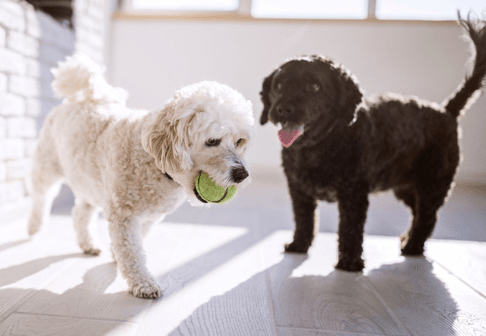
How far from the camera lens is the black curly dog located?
162 cm

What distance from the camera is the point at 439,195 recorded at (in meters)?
1.93

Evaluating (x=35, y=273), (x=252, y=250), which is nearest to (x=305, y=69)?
(x=252, y=250)

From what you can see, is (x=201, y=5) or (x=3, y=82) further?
(x=201, y=5)

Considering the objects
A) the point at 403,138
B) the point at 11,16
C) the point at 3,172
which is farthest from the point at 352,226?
the point at 11,16

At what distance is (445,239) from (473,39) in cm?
122

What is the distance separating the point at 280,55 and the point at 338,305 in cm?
322

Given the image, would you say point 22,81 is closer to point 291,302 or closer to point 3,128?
point 3,128

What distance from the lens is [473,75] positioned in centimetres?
195

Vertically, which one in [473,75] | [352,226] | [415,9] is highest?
[415,9]

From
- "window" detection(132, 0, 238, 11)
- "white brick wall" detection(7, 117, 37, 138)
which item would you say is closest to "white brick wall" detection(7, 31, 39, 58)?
"white brick wall" detection(7, 117, 37, 138)

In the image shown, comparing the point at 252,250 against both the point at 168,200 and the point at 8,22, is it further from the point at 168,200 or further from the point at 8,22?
the point at 8,22

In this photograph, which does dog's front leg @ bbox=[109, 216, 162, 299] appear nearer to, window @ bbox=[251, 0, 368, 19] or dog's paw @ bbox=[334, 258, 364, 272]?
dog's paw @ bbox=[334, 258, 364, 272]

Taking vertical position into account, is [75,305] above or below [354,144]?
below

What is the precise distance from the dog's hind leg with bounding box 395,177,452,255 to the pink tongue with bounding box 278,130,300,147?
2.87 feet
